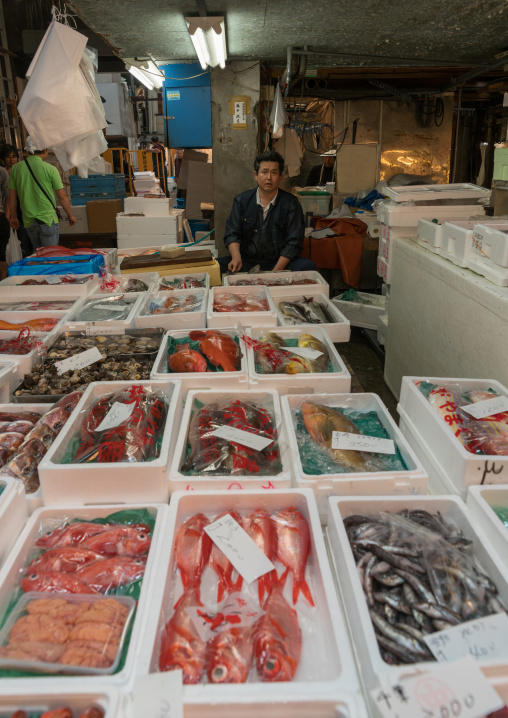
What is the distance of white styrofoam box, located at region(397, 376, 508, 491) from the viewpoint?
5.41 feet

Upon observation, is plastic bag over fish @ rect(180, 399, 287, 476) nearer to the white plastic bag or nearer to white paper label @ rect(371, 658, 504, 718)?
white paper label @ rect(371, 658, 504, 718)

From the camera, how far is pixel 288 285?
391 cm

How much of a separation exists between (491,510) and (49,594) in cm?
124

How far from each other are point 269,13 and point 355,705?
191 inches

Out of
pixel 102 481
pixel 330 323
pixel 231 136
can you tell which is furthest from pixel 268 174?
pixel 102 481

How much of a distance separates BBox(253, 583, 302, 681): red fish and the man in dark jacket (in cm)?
376

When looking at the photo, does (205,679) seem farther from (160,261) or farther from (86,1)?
(86,1)

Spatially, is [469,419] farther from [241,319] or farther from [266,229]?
[266,229]

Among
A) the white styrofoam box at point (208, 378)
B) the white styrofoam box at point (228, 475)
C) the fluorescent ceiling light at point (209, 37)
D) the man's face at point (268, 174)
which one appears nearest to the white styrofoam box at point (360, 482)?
the white styrofoam box at point (228, 475)

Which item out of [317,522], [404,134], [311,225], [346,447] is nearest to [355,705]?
[317,522]

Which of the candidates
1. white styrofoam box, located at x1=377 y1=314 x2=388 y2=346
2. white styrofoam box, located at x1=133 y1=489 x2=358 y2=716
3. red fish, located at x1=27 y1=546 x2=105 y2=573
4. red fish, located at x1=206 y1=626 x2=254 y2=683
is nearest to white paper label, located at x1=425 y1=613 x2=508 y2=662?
white styrofoam box, located at x1=133 y1=489 x2=358 y2=716

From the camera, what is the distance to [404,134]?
9.75m

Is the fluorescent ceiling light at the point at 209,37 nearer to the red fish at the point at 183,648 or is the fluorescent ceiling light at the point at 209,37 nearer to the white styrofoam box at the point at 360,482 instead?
the white styrofoam box at the point at 360,482

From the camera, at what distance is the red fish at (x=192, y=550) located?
142cm
